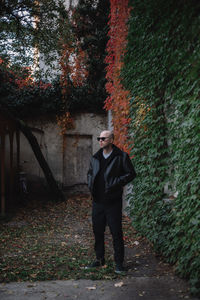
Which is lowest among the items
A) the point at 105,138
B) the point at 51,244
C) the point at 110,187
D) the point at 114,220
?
the point at 51,244

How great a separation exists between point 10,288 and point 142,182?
9.77ft

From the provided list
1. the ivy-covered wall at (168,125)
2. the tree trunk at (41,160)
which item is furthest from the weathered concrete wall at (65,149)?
the ivy-covered wall at (168,125)

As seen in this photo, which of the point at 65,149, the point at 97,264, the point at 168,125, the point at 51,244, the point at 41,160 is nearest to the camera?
the point at 97,264

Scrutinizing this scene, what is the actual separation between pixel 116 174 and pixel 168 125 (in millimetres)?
1127

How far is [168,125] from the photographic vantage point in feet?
14.4

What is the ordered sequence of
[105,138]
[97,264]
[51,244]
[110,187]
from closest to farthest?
[110,187] → [105,138] → [97,264] → [51,244]

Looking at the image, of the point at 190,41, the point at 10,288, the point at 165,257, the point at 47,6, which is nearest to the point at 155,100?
the point at 190,41

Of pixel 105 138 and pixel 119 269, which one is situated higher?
pixel 105 138

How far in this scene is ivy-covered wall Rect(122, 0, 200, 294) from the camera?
3.45 metres

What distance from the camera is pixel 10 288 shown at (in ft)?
11.4

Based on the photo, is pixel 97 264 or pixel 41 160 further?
pixel 41 160

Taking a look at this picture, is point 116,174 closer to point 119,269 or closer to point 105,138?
point 105,138

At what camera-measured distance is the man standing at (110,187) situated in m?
4.02

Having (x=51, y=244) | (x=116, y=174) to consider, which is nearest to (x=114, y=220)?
(x=116, y=174)
